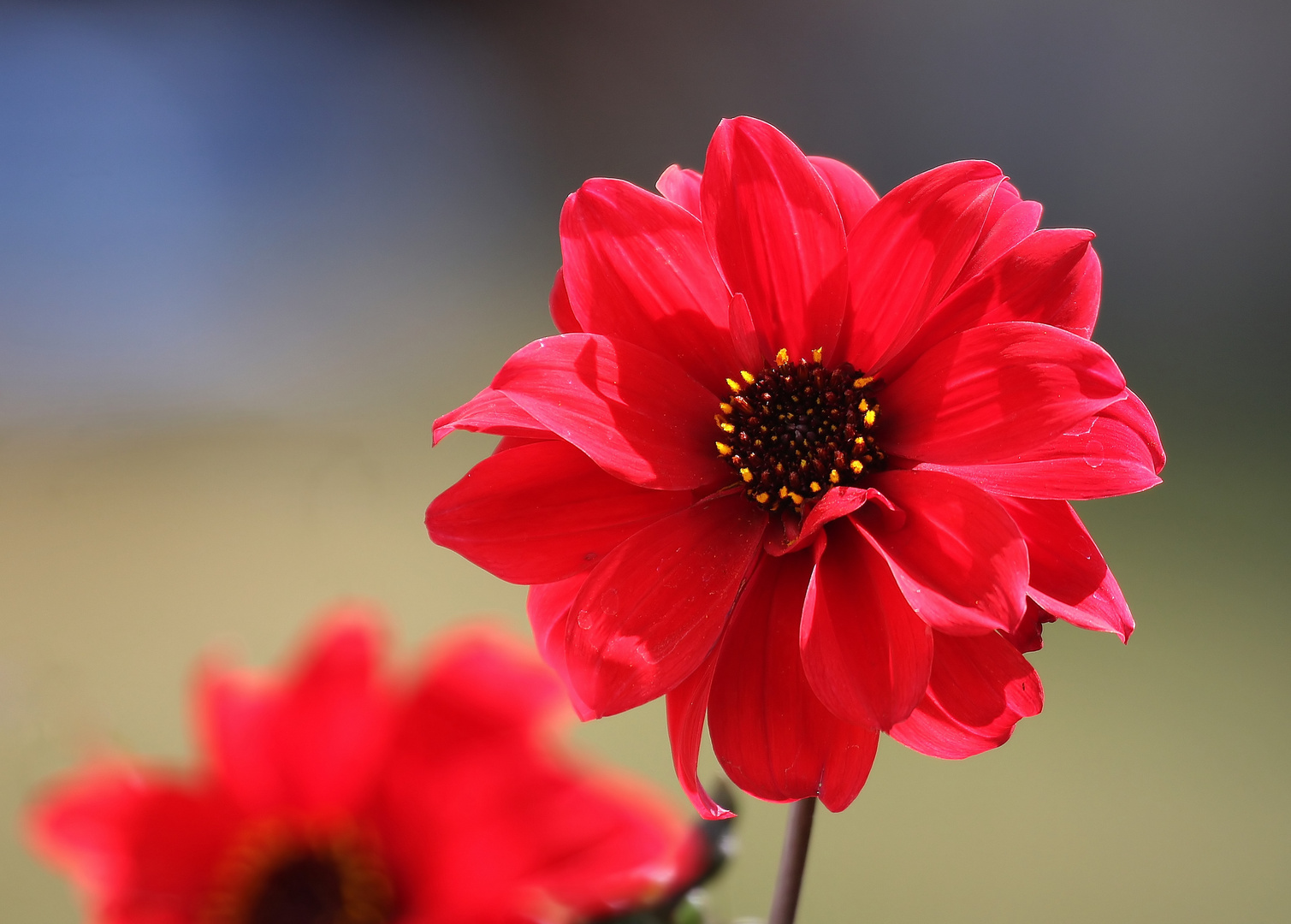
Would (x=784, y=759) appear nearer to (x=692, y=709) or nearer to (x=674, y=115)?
(x=692, y=709)

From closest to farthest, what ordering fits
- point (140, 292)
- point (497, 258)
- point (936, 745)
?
point (936, 745) → point (140, 292) → point (497, 258)

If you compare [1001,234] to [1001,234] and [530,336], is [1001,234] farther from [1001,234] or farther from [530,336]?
[530,336]

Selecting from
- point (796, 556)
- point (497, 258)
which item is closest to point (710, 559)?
point (796, 556)

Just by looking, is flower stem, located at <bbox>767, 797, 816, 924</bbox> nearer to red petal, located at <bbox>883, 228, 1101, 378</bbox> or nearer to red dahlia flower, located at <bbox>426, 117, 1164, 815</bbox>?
red dahlia flower, located at <bbox>426, 117, 1164, 815</bbox>

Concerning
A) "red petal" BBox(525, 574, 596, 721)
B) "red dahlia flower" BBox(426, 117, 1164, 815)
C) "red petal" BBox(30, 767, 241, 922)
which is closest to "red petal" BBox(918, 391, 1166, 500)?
"red dahlia flower" BBox(426, 117, 1164, 815)

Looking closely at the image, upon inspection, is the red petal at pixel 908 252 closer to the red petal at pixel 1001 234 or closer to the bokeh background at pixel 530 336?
the red petal at pixel 1001 234
